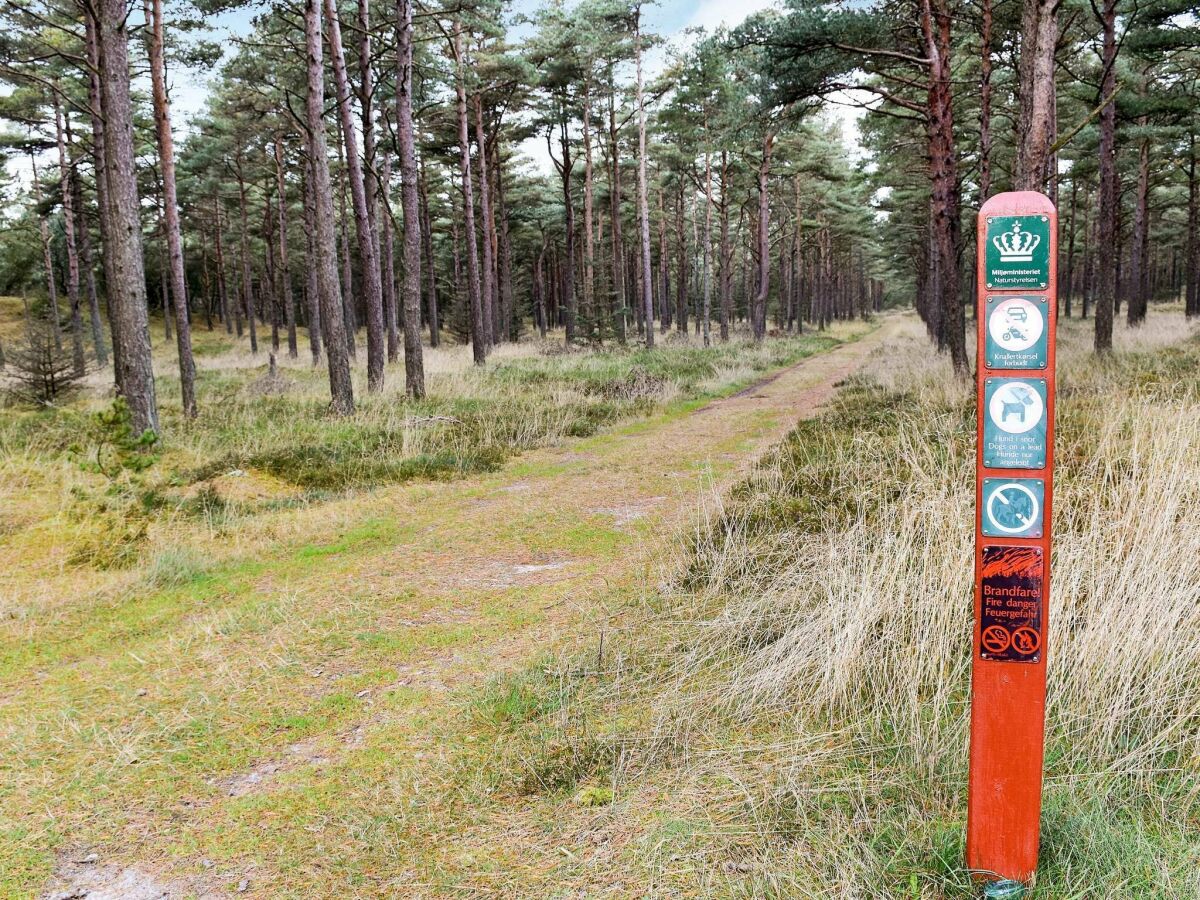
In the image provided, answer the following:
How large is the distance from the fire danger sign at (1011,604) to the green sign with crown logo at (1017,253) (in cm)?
71

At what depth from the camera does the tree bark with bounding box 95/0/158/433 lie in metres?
8.48

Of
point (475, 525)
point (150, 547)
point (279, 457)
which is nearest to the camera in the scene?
point (150, 547)

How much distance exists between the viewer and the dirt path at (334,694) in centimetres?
251

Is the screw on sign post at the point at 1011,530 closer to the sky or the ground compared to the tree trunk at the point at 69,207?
closer to the ground

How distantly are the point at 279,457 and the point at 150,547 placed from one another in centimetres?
308

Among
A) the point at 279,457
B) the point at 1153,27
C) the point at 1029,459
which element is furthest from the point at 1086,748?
the point at 1153,27

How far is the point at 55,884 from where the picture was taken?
241 cm

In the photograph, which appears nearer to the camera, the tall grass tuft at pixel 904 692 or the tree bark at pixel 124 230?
the tall grass tuft at pixel 904 692

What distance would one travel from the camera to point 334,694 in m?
3.68

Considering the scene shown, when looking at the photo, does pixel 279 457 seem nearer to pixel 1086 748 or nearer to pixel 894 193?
pixel 1086 748

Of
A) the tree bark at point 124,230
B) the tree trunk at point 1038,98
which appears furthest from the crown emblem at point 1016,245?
the tree bark at point 124,230

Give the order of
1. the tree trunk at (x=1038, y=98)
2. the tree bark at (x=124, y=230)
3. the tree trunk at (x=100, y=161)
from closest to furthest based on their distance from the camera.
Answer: the tree trunk at (x=1038, y=98) → the tree bark at (x=124, y=230) → the tree trunk at (x=100, y=161)

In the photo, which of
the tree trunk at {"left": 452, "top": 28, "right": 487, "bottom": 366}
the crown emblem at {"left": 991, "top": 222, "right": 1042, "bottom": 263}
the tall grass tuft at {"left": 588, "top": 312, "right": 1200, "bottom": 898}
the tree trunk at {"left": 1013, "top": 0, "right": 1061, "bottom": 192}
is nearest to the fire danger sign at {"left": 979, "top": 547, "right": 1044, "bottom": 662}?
the tall grass tuft at {"left": 588, "top": 312, "right": 1200, "bottom": 898}

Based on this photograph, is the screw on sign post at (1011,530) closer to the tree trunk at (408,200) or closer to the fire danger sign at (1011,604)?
the fire danger sign at (1011,604)
